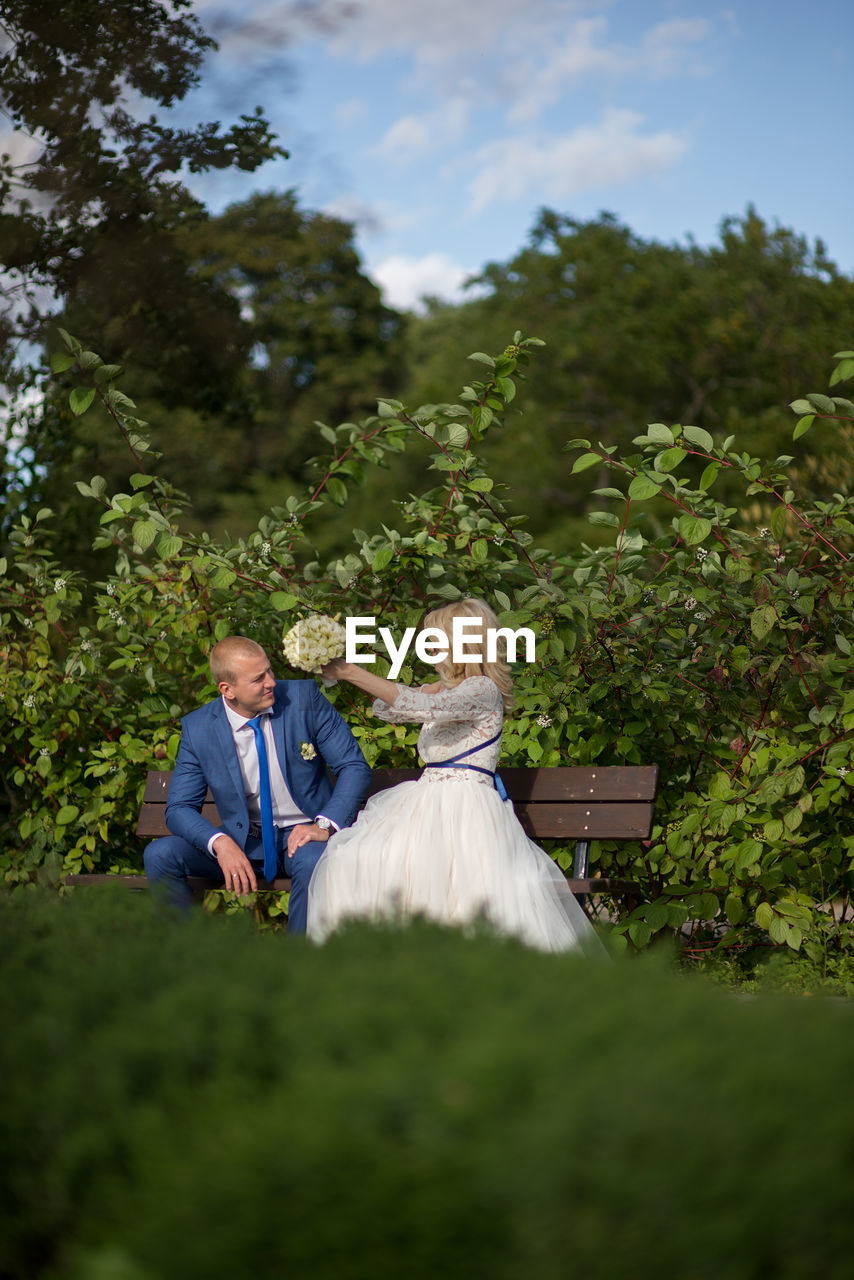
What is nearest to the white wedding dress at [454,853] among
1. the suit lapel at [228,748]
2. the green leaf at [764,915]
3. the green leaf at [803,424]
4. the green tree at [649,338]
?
the suit lapel at [228,748]

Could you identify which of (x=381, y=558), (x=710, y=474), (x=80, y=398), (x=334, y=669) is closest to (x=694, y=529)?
(x=710, y=474)

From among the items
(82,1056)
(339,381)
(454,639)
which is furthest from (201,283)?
(339,381)

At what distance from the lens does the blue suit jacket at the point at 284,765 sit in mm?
5289

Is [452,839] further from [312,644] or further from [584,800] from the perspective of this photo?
[312,644]

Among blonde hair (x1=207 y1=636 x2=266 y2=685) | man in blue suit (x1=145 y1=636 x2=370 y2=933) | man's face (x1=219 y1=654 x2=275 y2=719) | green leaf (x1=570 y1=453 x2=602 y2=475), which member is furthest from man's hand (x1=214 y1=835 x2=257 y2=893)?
green leaf (x1=570 y1=453 x2=602 y2=475)

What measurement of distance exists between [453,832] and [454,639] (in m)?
0.78

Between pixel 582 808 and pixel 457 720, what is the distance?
66 cm

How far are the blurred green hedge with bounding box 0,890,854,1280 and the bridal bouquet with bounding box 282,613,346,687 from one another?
294 centimetres

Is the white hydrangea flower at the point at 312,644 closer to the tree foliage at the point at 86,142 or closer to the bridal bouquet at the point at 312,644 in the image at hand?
the bridal bouquet at the point at 312,644

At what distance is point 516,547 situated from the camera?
226 inches

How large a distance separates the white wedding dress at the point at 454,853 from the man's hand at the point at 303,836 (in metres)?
0.12

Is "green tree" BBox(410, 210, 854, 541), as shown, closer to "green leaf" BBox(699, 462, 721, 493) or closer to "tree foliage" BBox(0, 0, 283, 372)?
"tree foliage" BBox(0, 0, 283, 372)

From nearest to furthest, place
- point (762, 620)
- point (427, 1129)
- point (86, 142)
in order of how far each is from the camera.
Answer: point (427, 1129), point (762, 620), point (86, 142)

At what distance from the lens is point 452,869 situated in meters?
4.88
